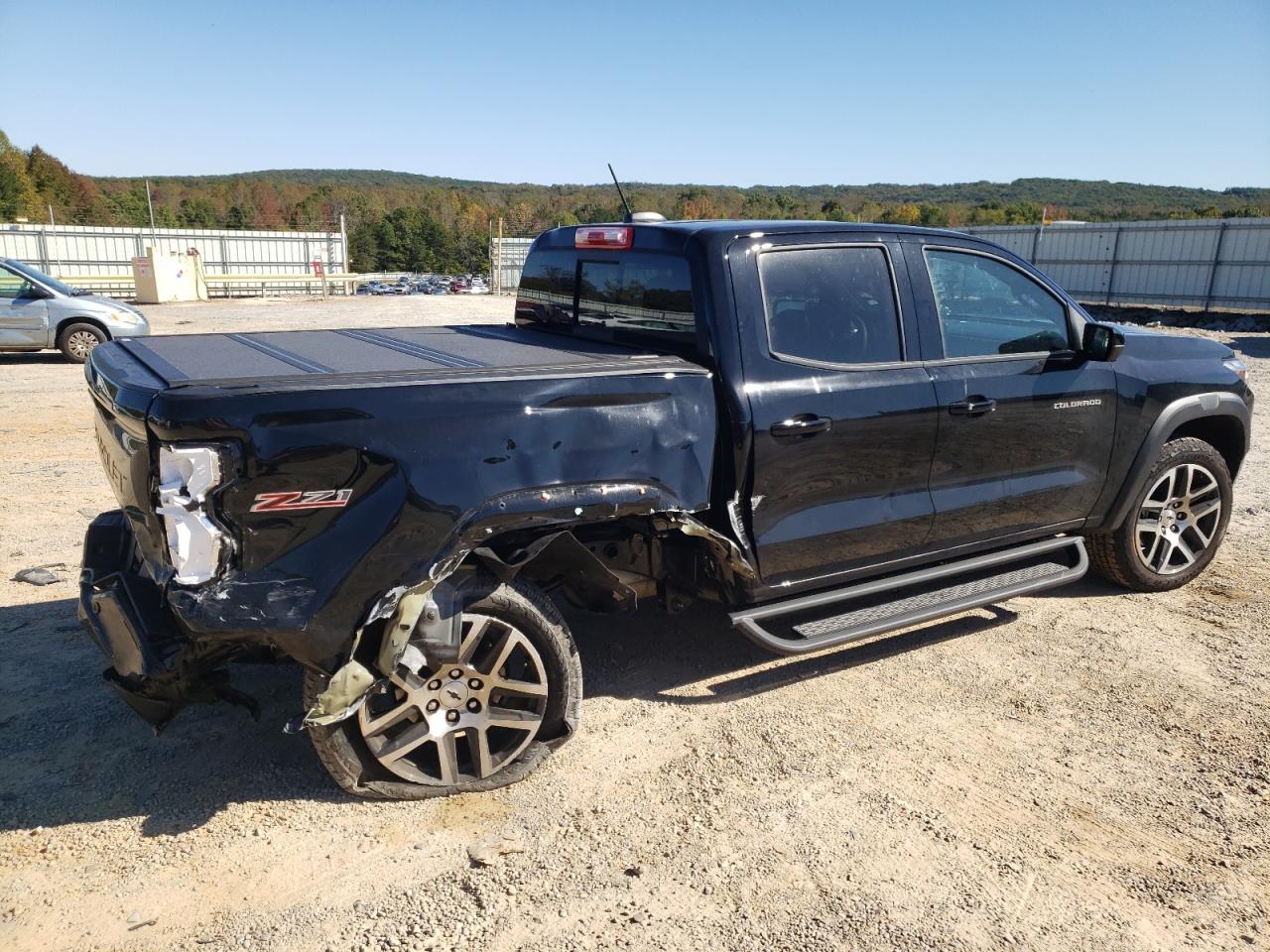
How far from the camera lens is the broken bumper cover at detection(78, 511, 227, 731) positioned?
9.62 ft

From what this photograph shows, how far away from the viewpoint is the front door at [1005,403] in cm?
420

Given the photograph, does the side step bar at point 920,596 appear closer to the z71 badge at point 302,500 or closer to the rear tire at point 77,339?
the z71 badge at point 302,500

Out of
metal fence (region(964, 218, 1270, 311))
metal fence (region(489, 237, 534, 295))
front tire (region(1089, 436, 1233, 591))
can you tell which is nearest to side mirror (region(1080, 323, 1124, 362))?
front tire (region(1089, 436, 1233, 591))

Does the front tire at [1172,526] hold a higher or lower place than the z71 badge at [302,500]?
lower

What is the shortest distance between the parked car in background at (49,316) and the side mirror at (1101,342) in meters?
13.3

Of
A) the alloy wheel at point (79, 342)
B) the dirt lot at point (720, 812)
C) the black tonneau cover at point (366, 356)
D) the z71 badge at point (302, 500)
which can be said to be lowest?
the dirt lot at point (720, 812)

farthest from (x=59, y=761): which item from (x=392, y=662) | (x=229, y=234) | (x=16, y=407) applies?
(x=229, y=234)

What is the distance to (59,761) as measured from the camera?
3.45 meters

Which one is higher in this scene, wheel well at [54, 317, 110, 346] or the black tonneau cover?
the black tonneau cover

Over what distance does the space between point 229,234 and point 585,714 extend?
3713cm

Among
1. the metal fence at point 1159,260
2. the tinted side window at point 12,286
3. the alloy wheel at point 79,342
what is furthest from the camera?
the metal fence at point 1159,260

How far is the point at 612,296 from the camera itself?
4211 millimetres

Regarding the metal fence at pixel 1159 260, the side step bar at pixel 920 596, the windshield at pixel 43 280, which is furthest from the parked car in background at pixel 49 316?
the metal fence at pixel 1159 260

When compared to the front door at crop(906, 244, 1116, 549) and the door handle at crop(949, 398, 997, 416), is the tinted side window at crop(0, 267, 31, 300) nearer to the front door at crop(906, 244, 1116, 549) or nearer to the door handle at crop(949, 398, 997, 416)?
the front door at crop(906, 244, 1116, 549)
